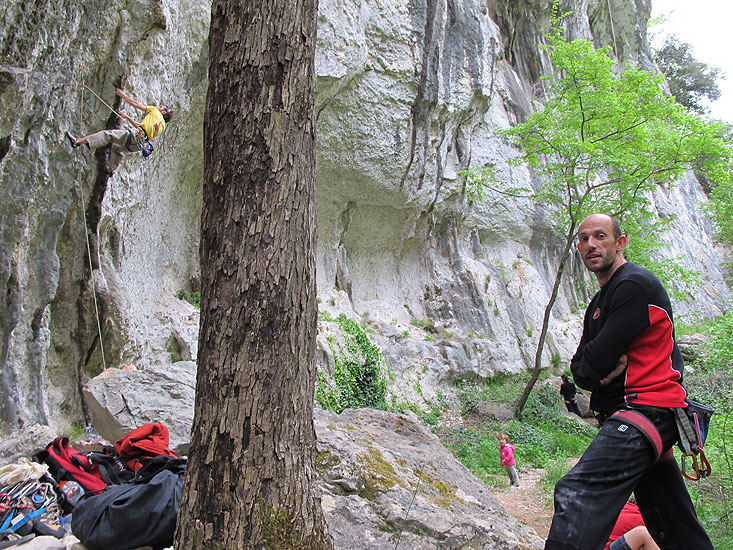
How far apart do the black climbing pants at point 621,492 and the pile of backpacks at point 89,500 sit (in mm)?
1999

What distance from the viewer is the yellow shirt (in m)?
6.44

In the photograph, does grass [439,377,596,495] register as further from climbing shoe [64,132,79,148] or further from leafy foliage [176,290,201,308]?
climbing shoe [64,132,79,148]

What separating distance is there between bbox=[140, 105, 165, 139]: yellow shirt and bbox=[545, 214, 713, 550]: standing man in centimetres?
564

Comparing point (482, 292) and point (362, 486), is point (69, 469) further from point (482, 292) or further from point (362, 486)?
point (482, 292)

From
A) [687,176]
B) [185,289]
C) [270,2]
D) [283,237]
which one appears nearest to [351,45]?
[185,289]

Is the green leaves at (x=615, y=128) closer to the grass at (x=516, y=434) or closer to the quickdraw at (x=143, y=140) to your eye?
the grass at (x=516, y=434)

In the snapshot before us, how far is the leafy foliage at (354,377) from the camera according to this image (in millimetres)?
9734

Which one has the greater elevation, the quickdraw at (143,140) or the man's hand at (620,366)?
the quickdraw at (143,140)

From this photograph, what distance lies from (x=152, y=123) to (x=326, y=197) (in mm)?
7213

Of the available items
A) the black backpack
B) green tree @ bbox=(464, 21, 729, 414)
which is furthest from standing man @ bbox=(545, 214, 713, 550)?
green tree @ bbox=(464, 21, 729, 414)

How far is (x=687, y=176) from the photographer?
33.6 m

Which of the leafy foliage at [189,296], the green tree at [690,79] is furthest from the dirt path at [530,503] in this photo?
the green tree at [690,79]

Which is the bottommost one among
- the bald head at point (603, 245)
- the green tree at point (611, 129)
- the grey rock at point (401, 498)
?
the grey rock at point (401, 498)

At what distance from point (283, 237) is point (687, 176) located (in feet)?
126
